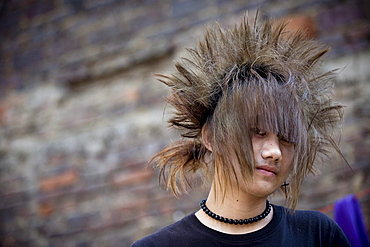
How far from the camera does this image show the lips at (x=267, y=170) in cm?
131

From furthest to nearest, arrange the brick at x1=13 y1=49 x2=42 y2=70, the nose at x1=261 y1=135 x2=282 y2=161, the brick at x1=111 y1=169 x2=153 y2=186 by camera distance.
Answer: the brick at x1=13 y1=49 x2=42 y2=70
the brick at x1=111 y1=169 x2=153 y2=186
the nose at x1=261 y1=135 x2=282 y2=161

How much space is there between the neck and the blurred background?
133 centimetres

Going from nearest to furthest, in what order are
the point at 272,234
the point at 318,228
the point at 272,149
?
the point at 272,149 → the point at 272,234 → the point at 318,228

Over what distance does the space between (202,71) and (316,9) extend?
5.48 ft

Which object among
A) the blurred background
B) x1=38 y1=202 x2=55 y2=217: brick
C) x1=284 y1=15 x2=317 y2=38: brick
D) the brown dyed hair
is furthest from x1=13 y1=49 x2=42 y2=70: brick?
the brown dyed hair

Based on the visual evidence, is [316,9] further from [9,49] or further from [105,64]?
[9,49]

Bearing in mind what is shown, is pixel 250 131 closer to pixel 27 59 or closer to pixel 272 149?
pixel 272 149

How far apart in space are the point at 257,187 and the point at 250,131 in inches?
7.5

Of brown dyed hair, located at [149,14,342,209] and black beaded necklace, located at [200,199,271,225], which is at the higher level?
brown dyed hair, located at [149,14,342,209]

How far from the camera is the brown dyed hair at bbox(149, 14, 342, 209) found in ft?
4.34

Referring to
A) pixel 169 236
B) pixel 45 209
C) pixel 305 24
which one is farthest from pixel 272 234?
pixel 45 209

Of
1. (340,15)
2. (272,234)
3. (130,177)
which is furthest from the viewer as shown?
(130,177)

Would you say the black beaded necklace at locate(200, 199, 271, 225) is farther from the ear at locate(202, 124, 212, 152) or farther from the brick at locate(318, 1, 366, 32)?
the brick at locate(318, 1, 366, 32)

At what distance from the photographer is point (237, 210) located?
1.42m
